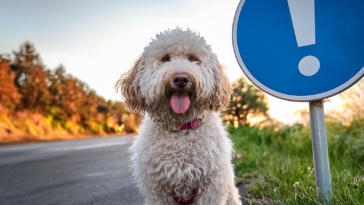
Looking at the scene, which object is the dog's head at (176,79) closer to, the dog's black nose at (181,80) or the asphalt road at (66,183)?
the dog's black nose at (181,80)

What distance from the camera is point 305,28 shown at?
9.66 feet

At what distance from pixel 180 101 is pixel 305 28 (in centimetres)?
112

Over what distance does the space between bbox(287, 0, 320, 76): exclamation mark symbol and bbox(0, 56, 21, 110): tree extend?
1913 centimetres

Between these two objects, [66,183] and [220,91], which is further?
→ [66,183]

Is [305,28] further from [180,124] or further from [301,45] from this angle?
[180,124]

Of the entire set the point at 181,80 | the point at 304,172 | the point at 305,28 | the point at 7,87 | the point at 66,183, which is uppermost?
the point at 7,87

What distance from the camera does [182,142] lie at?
318 cm

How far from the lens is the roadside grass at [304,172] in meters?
3.18

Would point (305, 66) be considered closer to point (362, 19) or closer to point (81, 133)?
point (362, 19)

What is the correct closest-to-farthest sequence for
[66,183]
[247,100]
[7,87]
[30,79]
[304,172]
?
[304,172] → [66,183] → [7,87] → [30,79] → [247,100]

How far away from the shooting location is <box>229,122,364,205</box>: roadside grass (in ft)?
10.4

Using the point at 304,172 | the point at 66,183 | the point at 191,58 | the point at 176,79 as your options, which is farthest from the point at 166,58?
the point at 66,183

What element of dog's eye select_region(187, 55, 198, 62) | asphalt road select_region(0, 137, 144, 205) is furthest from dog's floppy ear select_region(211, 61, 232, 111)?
asphalt road select_region(0, 137, 144, 205)

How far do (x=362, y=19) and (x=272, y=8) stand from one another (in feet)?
2.17
